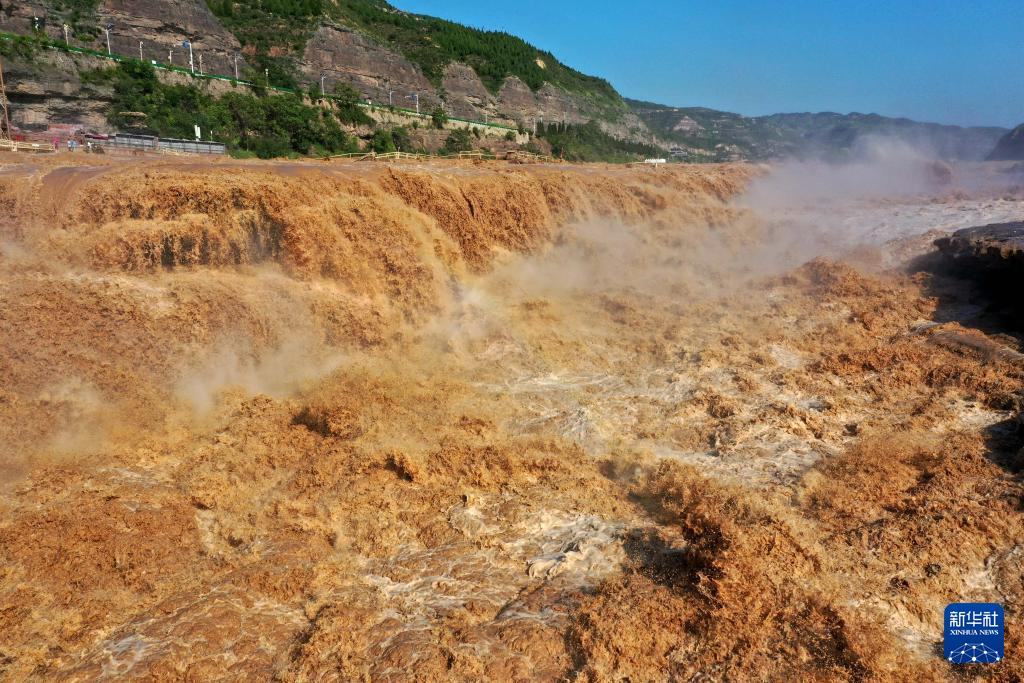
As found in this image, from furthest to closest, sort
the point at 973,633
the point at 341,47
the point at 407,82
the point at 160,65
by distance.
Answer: the point at 407,82 < the point at 341,47 < the point at 160,65 < the point at 973,633

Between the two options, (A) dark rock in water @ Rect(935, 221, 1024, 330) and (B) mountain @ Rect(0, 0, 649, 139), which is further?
(B) mountain @ Rect(0, 0, 649, 139)

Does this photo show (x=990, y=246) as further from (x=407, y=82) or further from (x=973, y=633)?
(x=407, y=82)

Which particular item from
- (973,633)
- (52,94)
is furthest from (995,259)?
(52,94)

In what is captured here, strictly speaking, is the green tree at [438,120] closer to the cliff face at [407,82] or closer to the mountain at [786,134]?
the cliff face at [407,82]

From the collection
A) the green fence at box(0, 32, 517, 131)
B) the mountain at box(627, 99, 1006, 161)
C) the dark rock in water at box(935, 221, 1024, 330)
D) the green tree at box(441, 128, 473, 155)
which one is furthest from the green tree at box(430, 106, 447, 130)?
the dark rock in water at box(935, 221, 1024, 330)

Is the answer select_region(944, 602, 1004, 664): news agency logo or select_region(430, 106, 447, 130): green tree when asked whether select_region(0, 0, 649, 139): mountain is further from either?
select_region(944, 602, 1004, 664): news agency logo

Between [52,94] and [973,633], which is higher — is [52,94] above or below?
above

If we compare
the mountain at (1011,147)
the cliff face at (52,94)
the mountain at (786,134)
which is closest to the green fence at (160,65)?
the cliff face at (52,94)
